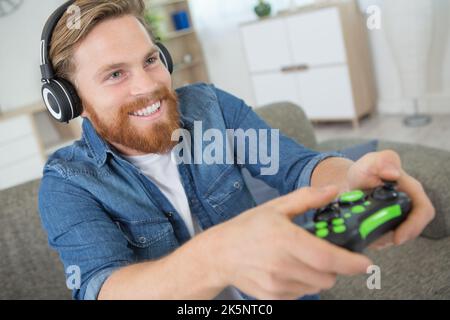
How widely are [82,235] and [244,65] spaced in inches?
133

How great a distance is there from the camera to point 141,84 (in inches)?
29.8

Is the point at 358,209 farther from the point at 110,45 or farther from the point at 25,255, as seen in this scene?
the point at 25,255

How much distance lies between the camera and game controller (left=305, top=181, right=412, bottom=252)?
1.26 feet

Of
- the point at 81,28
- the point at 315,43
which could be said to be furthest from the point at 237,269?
the point at 315,43

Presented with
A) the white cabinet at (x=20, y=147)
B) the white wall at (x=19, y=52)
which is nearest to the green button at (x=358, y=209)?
the white cabinet at (x=20, y=147)

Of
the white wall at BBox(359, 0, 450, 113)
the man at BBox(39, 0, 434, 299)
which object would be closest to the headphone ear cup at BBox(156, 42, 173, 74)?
the man at BBox(39, 0, 434, 299)

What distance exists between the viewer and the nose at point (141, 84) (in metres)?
A: 0.75

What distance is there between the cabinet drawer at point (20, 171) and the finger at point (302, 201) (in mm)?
2909

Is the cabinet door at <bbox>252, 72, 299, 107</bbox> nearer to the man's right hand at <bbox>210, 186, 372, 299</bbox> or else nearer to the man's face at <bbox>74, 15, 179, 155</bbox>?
the man's face at <bbox>74, 15, 179, 155</bbox>

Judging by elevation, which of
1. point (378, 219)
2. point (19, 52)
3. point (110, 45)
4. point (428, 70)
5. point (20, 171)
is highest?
point (19, 52)

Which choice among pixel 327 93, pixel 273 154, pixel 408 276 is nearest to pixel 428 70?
pixel 327 93

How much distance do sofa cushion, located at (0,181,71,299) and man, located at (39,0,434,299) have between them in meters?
0.29

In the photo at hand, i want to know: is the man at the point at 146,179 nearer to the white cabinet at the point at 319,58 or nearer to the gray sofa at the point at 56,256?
the gray sofa at the point at 56,256

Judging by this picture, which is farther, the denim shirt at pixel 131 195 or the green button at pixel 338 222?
the denim shirt at pixel 131 195
